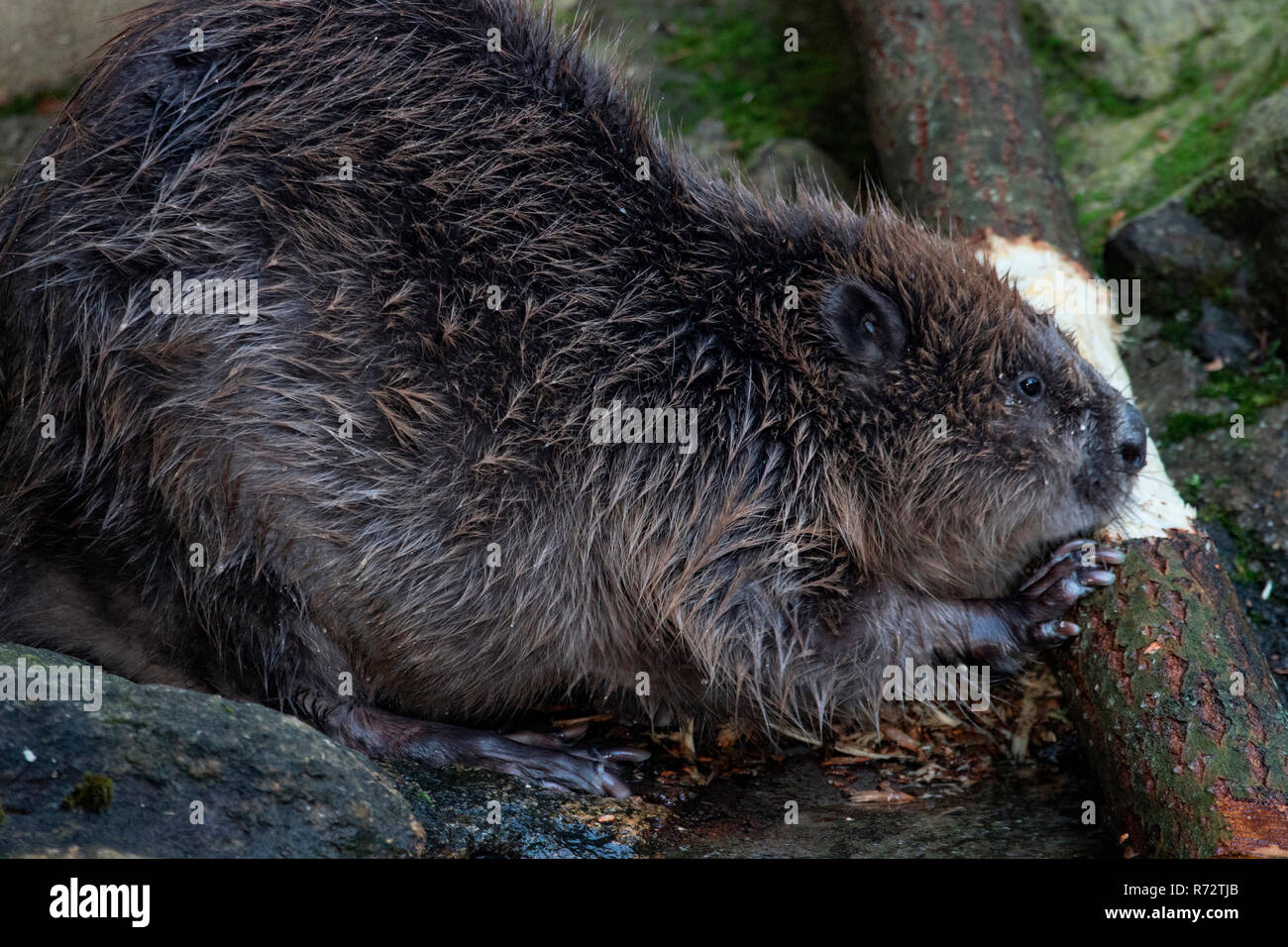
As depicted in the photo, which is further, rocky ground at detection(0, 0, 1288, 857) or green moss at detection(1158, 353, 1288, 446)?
green moss at detection(1158, 353, 1288, 446)

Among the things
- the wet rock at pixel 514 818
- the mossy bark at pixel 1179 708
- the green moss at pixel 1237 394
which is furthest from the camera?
the green moss at pixel 1237 394

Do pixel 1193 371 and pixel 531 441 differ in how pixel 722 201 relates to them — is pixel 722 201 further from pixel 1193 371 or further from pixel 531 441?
pixel 1193 371

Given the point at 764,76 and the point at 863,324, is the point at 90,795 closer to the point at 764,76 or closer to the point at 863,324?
the point at 863,324

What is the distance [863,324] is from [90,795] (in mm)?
2208

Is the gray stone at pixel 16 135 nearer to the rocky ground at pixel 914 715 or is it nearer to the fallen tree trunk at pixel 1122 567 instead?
the rocky ground at pixel 914 715

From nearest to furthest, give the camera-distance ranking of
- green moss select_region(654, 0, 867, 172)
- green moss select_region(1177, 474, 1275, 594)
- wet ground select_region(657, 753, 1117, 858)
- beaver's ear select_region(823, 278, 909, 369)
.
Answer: wet ground select_region(657, 753, 1117, 858)
beaver's ear select_region(823, 278, 909, 369)
green moss select_region(1177, 474, 1275, 594)
green moss select_region(654, 0, 867, 172)

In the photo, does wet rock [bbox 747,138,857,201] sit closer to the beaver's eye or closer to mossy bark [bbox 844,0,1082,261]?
mossy bark [bbox 844,0,1082,261]

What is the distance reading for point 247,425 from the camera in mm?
3113

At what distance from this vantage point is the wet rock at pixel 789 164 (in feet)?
17.0

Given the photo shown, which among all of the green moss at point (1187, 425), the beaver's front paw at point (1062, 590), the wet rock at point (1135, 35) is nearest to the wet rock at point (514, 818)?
the beaver's front paw at point (1062, 590)

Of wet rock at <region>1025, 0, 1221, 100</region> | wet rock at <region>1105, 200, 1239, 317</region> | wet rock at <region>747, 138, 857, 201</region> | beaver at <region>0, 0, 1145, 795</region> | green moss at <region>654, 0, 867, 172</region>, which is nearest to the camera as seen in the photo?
beaver at <region>0, 0, 1145, 795</region>

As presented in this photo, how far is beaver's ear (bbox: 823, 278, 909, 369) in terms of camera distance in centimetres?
346

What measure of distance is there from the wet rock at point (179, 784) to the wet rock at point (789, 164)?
130 inches

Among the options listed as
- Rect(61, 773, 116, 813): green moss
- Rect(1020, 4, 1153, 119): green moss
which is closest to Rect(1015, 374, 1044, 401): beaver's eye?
Rect(1020, 4, 1153, 119): green moss
